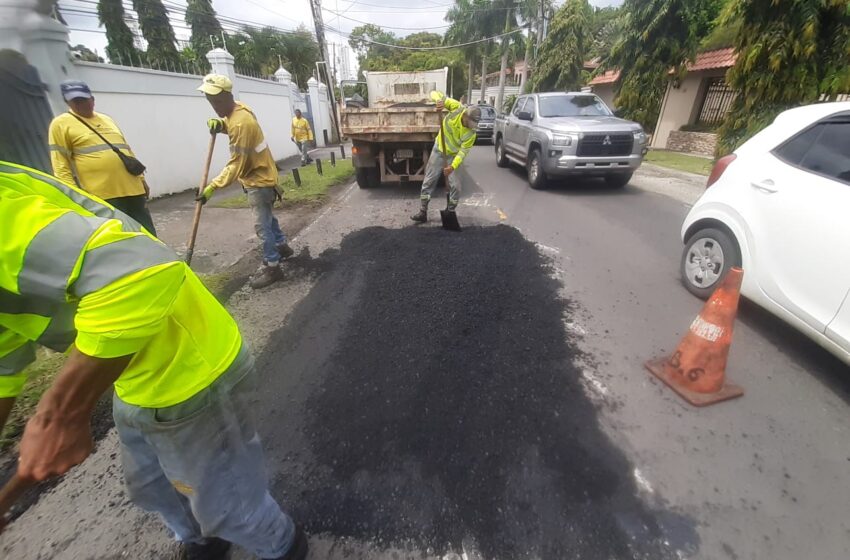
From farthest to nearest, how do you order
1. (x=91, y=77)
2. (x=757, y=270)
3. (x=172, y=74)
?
(x=172, y=74)
(x=91, y=77)
(x=757, y=270)

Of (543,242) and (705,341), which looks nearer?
(705,341)

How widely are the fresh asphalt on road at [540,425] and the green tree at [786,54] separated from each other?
804cm

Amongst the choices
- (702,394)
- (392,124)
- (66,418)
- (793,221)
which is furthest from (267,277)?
(793,221)

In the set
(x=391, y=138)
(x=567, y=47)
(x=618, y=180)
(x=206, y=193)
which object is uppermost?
(x=567, y=47)

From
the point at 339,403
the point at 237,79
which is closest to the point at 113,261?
the point at 339,403

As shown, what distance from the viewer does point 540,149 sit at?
26.7 feet

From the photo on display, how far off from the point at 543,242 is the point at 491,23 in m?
32.5

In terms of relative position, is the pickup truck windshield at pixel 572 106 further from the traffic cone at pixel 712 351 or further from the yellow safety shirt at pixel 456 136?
the traffic cone at pixel 712 351

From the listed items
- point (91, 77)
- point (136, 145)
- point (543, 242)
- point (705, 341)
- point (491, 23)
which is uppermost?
point (491, 23)

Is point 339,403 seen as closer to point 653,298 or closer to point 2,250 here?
point 2,250

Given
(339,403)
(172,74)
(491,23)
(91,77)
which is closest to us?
(339,403)

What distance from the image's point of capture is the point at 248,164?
4.08 metres

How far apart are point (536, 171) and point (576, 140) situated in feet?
3.66

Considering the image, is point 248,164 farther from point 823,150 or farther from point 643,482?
point 823,150
